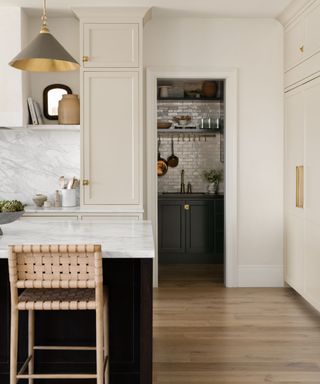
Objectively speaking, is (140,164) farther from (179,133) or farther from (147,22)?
(179,133)

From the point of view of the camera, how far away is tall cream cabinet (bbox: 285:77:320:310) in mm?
4797

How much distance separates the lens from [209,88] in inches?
285

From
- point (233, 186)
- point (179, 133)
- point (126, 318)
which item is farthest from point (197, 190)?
point (126, 318)

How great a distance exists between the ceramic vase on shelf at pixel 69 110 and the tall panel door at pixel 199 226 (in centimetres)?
209

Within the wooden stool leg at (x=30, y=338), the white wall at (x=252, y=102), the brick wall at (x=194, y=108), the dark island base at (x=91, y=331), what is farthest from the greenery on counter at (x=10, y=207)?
the brick wall at (x=194, y=108)

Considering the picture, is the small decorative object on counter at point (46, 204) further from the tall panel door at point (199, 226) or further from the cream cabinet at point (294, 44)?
the cream cabinet at point (294, 44)

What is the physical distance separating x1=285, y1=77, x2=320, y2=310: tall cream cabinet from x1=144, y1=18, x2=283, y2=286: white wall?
7.6 inches

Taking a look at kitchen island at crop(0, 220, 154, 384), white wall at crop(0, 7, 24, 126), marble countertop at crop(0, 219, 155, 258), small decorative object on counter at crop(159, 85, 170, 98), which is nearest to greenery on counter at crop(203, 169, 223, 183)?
Result: small decorative object on counter at crop(159, 85, 170, 98)

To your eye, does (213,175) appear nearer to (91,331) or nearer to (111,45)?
(111,45)

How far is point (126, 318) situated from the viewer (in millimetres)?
3223

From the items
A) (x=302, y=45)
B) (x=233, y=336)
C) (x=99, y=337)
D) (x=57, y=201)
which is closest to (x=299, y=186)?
(x=302, y=45)

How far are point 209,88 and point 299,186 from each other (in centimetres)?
243

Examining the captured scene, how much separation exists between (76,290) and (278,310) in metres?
2.62

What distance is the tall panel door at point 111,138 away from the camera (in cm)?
552
